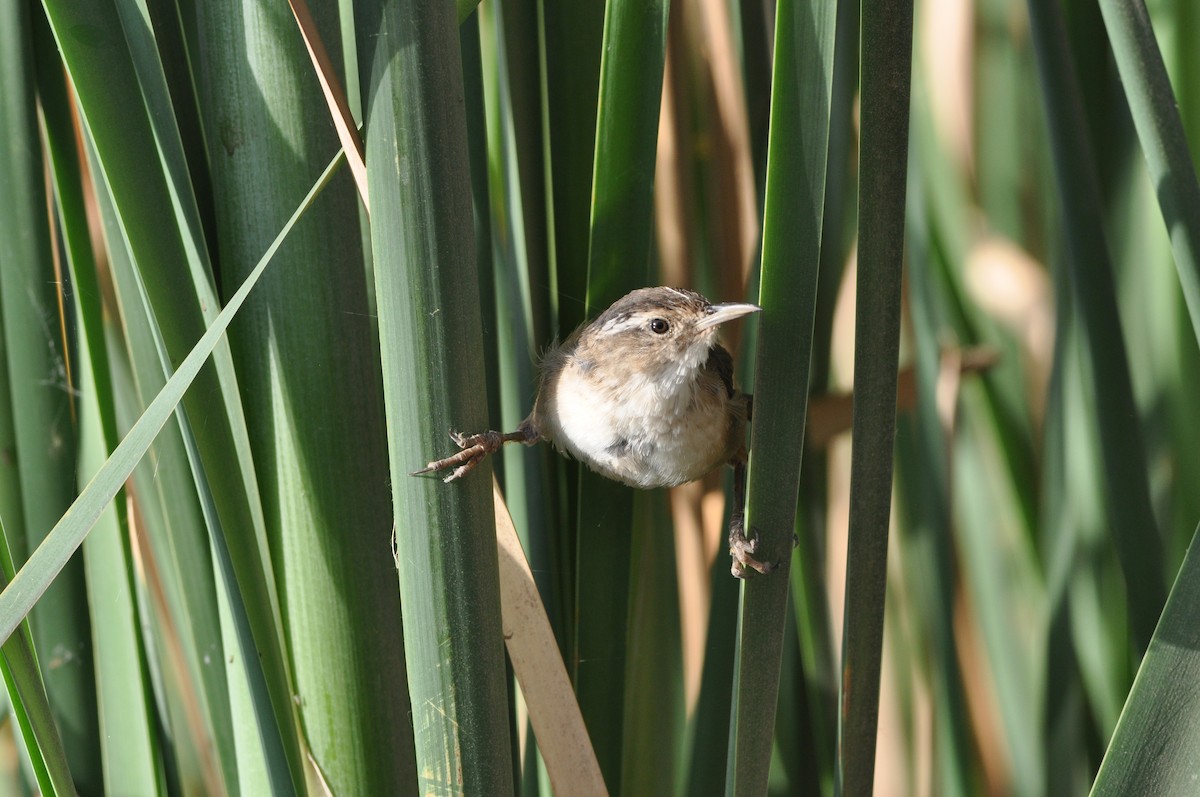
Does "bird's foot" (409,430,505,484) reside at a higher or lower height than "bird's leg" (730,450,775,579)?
higher

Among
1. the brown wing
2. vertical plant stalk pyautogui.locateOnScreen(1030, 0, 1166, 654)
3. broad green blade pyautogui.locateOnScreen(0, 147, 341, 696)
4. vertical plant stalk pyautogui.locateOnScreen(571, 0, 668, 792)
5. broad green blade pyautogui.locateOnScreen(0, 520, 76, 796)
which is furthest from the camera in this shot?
the brown wing

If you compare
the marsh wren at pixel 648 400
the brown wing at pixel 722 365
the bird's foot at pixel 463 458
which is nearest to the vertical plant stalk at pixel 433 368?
the bird's foot at pixel 463 458

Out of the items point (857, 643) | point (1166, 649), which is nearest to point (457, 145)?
point (857, 643)

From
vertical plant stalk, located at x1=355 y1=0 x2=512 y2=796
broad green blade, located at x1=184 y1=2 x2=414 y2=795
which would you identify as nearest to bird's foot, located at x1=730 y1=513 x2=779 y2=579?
vertical plant stalk, located at x1=355 y1=0 x2=512 y2=796

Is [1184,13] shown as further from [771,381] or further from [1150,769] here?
[1150,769]

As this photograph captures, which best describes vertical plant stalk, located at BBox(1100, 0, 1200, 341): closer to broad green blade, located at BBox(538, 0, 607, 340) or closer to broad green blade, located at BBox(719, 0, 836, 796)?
broad green blade, located at BBox(719, 0, 836, 796)

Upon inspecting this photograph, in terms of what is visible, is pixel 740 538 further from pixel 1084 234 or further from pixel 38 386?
pixel 38 386

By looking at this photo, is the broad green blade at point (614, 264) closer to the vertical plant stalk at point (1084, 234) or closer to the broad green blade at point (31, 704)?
the vertical plant stalk at point (1084, 234)
